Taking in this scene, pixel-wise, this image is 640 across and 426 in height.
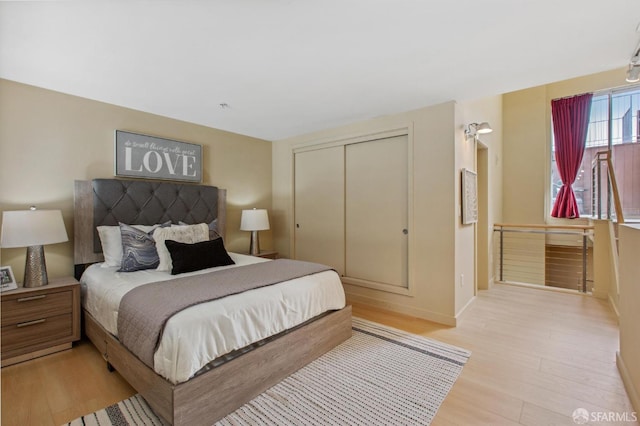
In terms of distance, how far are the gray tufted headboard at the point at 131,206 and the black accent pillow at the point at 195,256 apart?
781mm

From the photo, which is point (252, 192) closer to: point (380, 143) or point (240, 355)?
point (380, 143)

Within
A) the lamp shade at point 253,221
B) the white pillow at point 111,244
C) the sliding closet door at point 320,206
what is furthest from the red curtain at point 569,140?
the white pillow at point 111,244

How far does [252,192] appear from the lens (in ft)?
14.4

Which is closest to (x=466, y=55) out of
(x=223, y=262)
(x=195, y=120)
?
(x=223, y=262)

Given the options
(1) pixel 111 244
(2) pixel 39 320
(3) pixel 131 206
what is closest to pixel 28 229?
(1) pixel 111 244

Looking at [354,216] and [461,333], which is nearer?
[461,333]

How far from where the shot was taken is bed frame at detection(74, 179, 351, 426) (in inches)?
59.3

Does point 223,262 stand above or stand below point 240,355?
above

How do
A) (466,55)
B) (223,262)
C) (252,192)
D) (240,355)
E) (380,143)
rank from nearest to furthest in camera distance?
(240,355) → (466,55) → (223,262) → (380,143) → (252,192)

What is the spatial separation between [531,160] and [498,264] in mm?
2214

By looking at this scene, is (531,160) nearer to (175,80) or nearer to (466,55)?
(466,55)

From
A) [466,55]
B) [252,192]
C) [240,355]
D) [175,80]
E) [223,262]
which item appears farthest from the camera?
[252,192]

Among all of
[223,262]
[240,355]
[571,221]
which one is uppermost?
[571,221]

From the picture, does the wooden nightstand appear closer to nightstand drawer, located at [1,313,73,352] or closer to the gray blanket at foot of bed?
nightstand drawer, located at [1,313,73,352]
